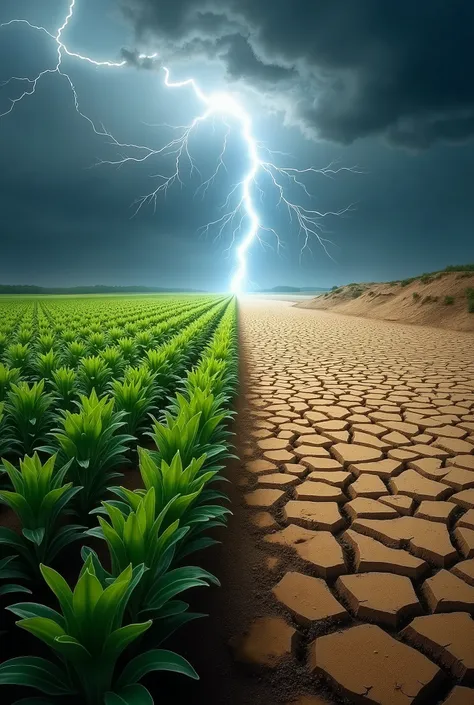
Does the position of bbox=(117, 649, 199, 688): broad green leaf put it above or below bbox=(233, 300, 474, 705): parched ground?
above

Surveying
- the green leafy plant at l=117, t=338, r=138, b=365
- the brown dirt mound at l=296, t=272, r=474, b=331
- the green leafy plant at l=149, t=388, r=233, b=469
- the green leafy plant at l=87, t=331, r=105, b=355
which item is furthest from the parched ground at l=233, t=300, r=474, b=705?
the brown dirt mound at l=296, t=272, r=474, b=331

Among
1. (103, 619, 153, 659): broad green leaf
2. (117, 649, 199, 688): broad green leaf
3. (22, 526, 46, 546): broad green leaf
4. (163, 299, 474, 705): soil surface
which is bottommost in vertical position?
(163, 299, 474, 705): soil surface

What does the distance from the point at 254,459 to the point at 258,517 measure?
0.76 meters

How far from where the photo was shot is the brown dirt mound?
1243 centimetres

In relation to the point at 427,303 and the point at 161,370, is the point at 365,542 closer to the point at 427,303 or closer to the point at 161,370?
the point at 161,370

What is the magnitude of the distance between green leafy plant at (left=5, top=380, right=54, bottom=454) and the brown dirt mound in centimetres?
1166

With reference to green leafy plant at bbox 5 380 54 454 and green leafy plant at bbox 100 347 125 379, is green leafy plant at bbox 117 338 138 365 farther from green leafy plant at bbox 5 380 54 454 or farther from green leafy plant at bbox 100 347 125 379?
green leafy plant at bbox 5 380 54 454

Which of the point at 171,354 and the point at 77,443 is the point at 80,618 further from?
the point at 171,354

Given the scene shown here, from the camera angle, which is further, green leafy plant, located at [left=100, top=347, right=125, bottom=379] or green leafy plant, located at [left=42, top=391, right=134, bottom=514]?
green leafy plant, located at [left=100, top=347, right=125, bottom=379]

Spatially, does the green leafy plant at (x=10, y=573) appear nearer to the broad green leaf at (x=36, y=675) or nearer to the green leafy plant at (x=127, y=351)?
the broad green leaf at (x=36, y=675)

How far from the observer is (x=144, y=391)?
2.94 metres

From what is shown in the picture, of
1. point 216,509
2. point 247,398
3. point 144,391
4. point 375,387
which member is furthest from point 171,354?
point 216,509

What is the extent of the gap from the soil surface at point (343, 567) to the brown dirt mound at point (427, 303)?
9963mm

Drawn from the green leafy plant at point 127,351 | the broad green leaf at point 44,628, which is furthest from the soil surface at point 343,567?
the green leafy plant at point 127,351
